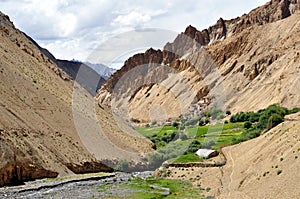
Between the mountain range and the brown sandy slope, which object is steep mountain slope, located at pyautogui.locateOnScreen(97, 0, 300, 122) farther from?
the brown sandy slope

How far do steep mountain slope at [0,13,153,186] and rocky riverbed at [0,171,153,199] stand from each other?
258 cm

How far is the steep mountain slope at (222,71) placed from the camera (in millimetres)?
92125

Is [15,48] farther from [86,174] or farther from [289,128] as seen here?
[289,128]

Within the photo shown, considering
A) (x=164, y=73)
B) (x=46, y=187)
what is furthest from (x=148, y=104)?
(x=46, y=187)

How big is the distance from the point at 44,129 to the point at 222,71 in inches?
2868

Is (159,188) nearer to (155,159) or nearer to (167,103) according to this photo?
(155,159)

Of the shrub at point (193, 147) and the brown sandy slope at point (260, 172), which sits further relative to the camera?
the shrub at point (193, 147)

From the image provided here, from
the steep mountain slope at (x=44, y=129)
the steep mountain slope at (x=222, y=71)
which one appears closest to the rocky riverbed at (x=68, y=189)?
the steep mountain slope at (x=44, y=129)

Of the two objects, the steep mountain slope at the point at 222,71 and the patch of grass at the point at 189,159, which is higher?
the steep mountain slope at the point at 222,71

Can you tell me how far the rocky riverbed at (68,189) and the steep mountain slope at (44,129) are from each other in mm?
2581

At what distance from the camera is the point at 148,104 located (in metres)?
141

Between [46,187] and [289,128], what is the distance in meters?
20.5

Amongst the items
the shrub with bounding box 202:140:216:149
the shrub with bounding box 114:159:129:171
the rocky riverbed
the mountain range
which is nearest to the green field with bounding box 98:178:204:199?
the rocky riverbed

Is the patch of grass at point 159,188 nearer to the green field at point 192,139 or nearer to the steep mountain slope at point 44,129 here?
the green field at point 192,139
